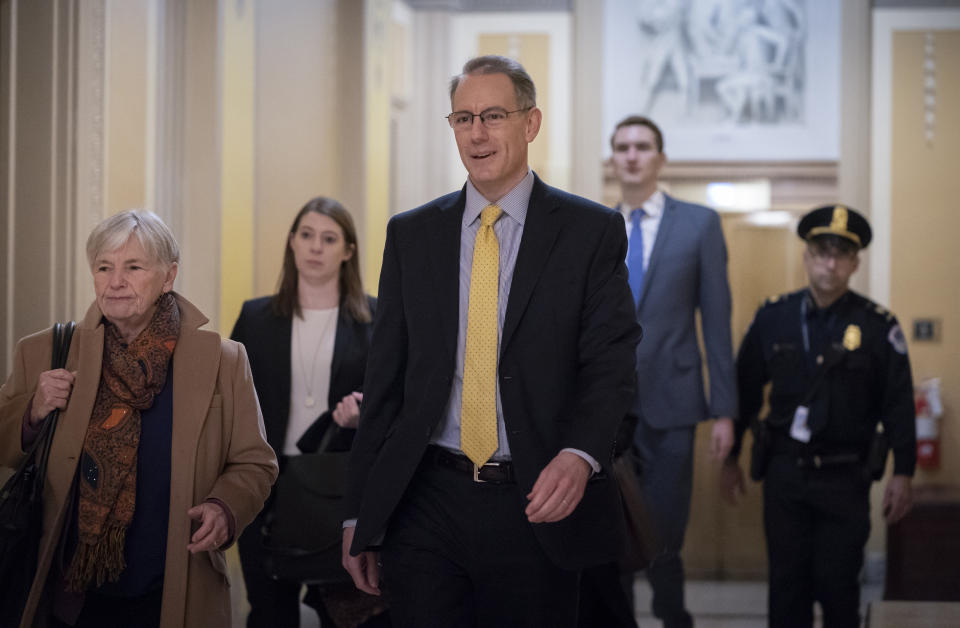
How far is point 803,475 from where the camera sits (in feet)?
13.8

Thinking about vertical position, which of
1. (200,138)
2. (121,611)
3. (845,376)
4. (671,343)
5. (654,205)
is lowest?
(121,611)

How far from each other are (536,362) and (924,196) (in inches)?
211

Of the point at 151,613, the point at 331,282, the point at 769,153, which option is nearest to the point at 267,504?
the point at 331,282

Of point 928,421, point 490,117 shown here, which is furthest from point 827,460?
point 928,421

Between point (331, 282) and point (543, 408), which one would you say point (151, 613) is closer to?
point (543, 408)

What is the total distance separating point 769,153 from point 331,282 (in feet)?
13.1

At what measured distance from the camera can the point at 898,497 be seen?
14.0 feet

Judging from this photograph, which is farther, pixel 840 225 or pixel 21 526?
pixel 840 225

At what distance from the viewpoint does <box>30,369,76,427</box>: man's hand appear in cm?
253

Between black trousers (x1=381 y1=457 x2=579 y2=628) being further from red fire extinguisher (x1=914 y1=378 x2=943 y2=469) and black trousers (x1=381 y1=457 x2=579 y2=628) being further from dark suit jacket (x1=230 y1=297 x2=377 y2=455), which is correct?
red fire extinguisher (x1=914 y1=378 x2=943 y2=469)

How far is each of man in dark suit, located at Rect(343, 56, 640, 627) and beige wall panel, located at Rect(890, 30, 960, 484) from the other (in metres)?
5.09


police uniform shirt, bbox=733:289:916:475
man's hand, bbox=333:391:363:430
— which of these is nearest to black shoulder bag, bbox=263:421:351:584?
man's hand, bbox=333:391:363:430

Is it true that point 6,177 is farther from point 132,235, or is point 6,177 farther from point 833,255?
point 833,255

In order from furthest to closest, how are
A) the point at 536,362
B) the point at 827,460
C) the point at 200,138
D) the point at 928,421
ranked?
the point at 928,421, the point at 200,138, the point at 827,460, the point at 536,362
